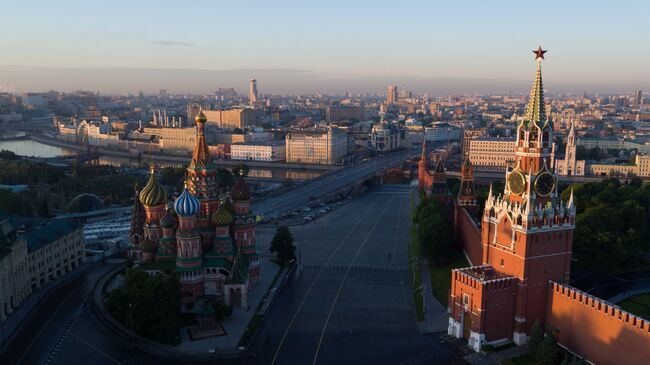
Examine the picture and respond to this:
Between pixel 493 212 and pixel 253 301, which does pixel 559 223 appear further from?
pixel 253 301

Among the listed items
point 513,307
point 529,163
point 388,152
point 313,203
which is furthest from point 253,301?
point 388,152

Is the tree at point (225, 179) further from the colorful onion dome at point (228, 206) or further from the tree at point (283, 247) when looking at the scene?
the colorful onion dome at point (228, 206)

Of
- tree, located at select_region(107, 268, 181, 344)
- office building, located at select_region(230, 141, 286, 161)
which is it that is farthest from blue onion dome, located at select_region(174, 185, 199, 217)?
office building, located at select_region(230, 141, 286, 161)

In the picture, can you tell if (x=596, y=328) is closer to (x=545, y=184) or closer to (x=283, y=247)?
(x=545, y=184)

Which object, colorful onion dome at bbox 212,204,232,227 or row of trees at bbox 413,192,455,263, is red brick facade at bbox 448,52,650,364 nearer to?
row of trees at bbox 413,192,455,263

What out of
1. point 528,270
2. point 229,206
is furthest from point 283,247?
point 528,270

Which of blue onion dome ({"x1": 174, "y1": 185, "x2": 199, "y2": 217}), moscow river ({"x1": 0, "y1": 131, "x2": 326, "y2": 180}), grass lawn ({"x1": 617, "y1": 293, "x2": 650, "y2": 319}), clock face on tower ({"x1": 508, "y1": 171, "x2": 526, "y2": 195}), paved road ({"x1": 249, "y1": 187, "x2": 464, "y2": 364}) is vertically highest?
clock face on tower ({"x1": 508, "y1": 171, "x2": 526, "y2": 195})

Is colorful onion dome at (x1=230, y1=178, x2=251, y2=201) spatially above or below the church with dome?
above

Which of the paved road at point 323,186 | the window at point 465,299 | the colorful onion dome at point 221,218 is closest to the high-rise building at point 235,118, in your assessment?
the paved road at point 323,186
